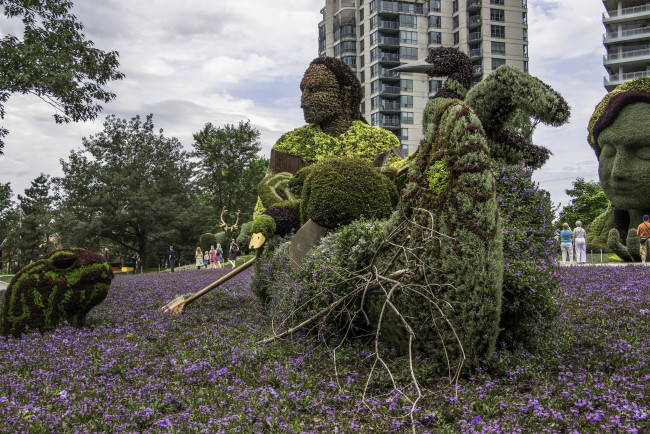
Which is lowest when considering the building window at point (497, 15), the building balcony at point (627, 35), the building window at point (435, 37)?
the building balcony at point (627, 35)

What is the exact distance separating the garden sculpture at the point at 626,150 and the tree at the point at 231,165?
29.2 meters

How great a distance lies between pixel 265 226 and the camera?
757 centimetres

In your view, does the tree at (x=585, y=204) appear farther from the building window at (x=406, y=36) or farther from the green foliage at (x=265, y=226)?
the green foliage at (x=265, y=226)

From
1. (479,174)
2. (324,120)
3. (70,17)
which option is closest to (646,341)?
(479,174)

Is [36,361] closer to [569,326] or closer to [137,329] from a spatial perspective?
[137,329]

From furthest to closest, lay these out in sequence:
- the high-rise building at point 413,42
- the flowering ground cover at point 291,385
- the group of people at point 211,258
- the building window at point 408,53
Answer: the building window at point 408,53, the high-rise building at point 413,42, the group of people at point 211,258, the flowering ground cover at point 291,385

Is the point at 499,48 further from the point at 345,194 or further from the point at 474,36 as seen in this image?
the point at 345,194

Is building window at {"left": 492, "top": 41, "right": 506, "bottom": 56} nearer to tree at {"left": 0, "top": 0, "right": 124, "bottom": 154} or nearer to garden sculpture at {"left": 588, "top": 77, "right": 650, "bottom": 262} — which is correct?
garden sculpture at {"left": 588, "top": 77, "right": 650, "bottom": 262}

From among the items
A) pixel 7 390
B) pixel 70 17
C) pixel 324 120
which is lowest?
pixel 7 390

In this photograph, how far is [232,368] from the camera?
505cm

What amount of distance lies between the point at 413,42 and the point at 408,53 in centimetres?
168

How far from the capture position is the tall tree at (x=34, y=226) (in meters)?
46.4

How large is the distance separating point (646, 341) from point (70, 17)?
13520 mm

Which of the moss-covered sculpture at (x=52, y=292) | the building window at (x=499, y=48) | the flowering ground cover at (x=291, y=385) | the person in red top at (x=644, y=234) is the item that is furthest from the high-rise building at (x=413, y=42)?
the flowering ground cover at (x=291, y=385)
